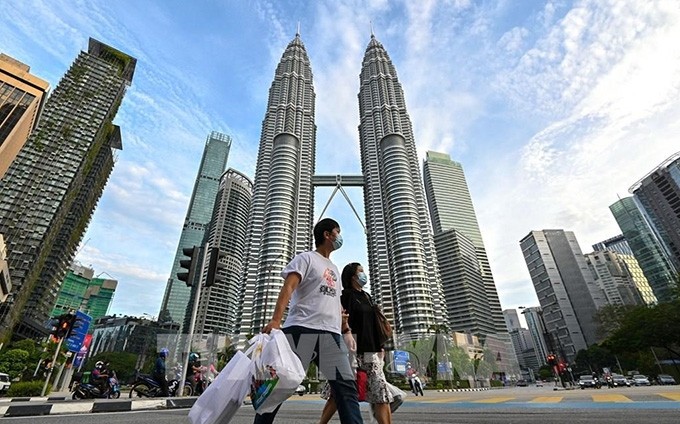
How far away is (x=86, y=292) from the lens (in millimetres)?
133750

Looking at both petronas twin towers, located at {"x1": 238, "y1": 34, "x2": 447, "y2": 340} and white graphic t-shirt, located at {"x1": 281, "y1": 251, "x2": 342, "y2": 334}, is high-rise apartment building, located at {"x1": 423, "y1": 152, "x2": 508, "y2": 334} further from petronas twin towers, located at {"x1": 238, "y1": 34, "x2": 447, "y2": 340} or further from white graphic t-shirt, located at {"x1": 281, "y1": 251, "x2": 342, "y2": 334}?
white graphic t-shirt, located at {"x1": 281, "y1": 251, "x2": 342, "y2": 334}

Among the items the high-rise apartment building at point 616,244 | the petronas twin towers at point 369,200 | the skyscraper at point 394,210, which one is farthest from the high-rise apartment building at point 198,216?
the high-rise apartment building at point 616,244

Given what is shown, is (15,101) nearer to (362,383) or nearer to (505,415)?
(362,383)

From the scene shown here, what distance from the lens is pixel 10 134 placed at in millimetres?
50781

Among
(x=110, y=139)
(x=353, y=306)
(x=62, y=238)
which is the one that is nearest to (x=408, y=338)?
(x=353, y=306)

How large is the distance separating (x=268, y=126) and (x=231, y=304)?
70960mm

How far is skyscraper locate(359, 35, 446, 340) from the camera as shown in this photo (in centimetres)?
8812

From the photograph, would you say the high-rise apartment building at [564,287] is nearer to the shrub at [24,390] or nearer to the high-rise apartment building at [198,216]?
the shrub at [24,390]

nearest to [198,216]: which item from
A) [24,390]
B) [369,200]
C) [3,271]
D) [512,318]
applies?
[369,200]

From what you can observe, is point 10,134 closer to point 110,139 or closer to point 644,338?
point 110,139

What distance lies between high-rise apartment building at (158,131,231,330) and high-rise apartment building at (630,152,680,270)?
148m

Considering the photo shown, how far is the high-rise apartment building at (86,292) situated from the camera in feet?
402

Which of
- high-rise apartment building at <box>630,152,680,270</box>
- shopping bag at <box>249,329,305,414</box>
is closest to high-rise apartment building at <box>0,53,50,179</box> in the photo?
shopping bag at <box>249,329,305,414</box>

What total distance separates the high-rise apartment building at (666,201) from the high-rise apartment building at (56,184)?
5690 inches
